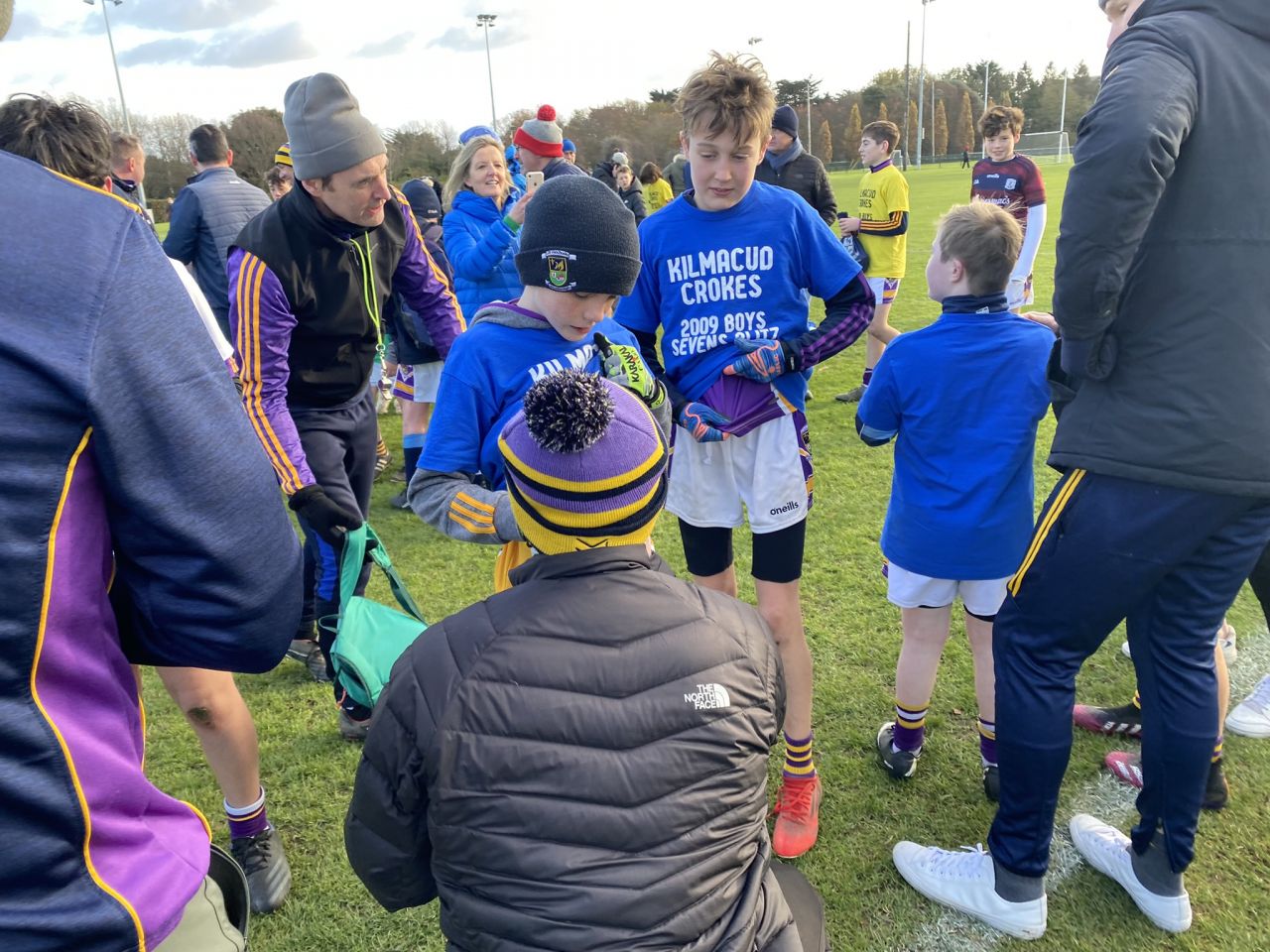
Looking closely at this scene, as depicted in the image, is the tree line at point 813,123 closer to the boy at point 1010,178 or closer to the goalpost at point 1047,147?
the goalpost at point 1047,147

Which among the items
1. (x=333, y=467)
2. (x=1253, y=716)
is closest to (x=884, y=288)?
(x=1253, y=716)

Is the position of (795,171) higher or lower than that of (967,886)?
higher

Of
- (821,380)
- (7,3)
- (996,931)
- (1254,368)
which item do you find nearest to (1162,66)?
(1254,368)

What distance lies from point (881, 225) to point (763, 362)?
18.4 ft

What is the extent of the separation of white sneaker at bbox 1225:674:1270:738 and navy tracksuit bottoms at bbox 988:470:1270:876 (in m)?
1.02

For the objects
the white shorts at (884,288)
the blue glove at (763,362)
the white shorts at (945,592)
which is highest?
the blue glove at (763,362)

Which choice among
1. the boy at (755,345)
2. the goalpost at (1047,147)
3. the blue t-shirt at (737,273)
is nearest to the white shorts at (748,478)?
the boy at (755,345)

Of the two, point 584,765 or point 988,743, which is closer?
point 584,765

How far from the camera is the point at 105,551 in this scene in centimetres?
114

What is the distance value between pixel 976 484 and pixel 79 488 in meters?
2.27

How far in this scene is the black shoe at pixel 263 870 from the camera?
254 cm

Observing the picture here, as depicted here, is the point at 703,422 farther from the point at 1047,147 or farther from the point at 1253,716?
the point at 1047,147

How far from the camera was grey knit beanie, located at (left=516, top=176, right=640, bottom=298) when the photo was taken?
200 cm

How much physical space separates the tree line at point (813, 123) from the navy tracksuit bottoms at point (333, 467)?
116 feet
